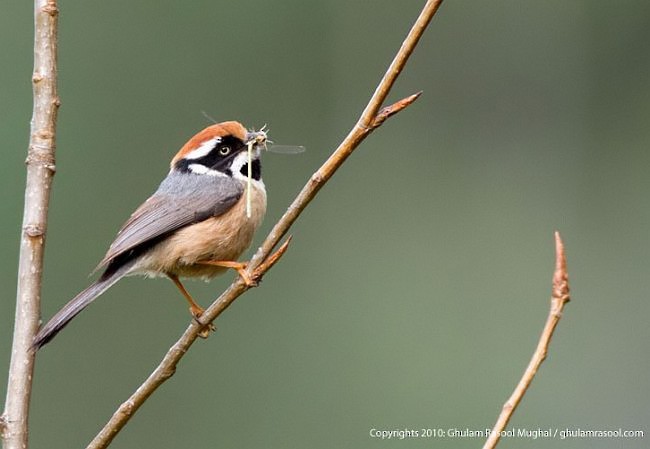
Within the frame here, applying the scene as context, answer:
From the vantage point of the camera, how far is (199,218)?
15.6 ft

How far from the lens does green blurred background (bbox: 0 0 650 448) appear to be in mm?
11328

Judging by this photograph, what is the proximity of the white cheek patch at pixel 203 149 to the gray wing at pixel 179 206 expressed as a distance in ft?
0.31

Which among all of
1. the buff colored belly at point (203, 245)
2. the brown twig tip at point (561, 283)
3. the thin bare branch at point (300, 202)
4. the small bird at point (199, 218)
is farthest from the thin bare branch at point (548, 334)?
the buff colored belly at point (203, 245)

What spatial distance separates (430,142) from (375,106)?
12.0 metres

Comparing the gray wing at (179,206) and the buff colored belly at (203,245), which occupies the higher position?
the gray wing at (179,206)

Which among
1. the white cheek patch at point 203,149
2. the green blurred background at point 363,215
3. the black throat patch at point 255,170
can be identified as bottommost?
the green blurred background at point 363,215

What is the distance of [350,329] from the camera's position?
12883 mm

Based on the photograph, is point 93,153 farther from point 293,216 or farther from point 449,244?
point 293,216

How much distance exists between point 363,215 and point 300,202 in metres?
11.0

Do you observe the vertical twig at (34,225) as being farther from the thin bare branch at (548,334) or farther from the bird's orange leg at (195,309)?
the thin bare branch at (548,334)

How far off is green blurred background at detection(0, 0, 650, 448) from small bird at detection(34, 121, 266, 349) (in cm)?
579

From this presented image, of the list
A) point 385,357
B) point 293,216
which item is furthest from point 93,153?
point 293,216

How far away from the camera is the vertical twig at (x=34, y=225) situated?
3074 millimetres

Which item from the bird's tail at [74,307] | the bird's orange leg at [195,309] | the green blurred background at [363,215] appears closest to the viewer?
the bird's tail at [74,307]
